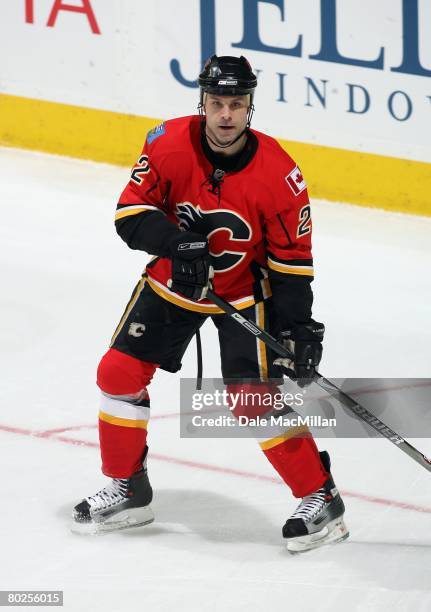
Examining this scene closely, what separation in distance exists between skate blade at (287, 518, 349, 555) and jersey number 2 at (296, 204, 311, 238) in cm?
76

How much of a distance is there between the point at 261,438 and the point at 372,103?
306 cm

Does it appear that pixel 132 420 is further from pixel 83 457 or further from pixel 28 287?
pixel 28 287

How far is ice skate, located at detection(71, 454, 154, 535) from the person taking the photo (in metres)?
3.30

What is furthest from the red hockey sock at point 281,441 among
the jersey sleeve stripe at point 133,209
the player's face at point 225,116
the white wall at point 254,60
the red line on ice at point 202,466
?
the white wall at point 254,60

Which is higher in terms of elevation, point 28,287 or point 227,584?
point 28,287

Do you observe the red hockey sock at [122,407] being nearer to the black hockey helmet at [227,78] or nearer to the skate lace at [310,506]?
the skate lace at [310,506]

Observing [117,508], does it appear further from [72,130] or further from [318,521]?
[72,130]

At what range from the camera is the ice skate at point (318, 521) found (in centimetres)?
318

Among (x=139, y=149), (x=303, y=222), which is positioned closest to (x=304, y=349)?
(x=303, y=222)

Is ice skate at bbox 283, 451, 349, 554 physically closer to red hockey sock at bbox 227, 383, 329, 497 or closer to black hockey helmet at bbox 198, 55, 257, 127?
red hockey sock at bbox 227, 383, 329, 497

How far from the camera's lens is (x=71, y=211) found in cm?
609

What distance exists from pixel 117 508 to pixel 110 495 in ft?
0.15

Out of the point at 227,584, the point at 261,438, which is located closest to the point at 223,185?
the point at 261,438

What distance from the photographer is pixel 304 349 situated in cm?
309
